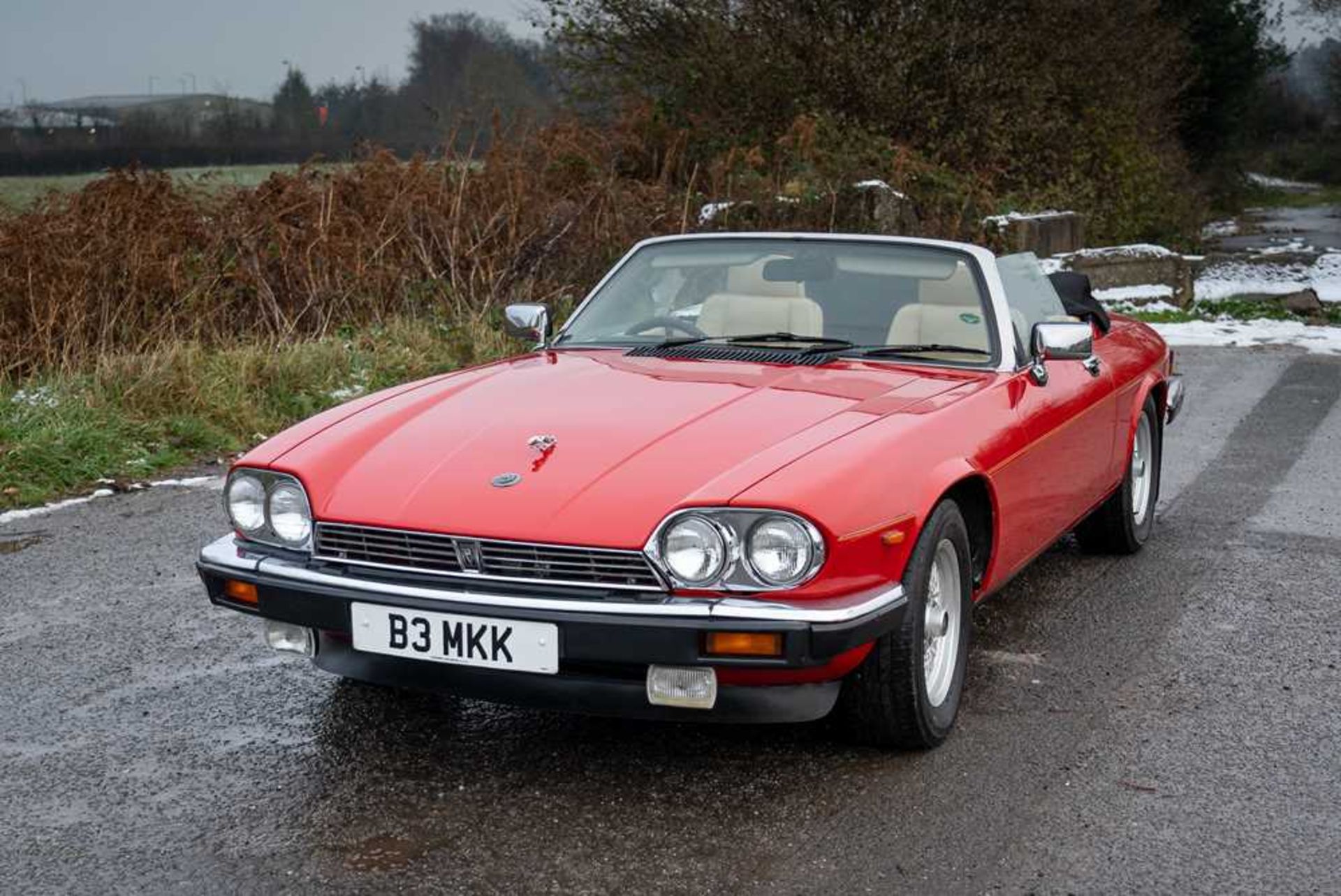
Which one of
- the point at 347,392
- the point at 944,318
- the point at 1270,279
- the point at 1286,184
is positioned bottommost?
the point at 1286,184

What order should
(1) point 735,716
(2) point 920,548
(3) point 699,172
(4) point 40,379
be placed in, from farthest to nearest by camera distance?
(3) point 699,172 < (4) point 40,379 < (2) point 920,548 < (1) point 735,716

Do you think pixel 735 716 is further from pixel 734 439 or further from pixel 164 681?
pixel 164 681

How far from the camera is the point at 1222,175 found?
40.2 metres

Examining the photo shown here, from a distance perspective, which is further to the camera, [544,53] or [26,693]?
[544,53]

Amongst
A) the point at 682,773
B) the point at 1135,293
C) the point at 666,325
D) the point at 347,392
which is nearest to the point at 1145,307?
the point at 1135,293

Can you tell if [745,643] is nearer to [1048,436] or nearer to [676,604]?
[676,604]

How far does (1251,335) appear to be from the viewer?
14.5 metres

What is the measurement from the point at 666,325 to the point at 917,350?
876 millimetres

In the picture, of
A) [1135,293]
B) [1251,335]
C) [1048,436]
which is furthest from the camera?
[1135,293]

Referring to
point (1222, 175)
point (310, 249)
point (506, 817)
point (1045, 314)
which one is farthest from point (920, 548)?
point (1222, 175)

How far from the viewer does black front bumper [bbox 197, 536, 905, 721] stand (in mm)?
3561

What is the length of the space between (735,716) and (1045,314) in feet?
8.74

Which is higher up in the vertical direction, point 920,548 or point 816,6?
point 816,6

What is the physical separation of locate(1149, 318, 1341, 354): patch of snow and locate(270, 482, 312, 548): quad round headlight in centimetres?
1114
